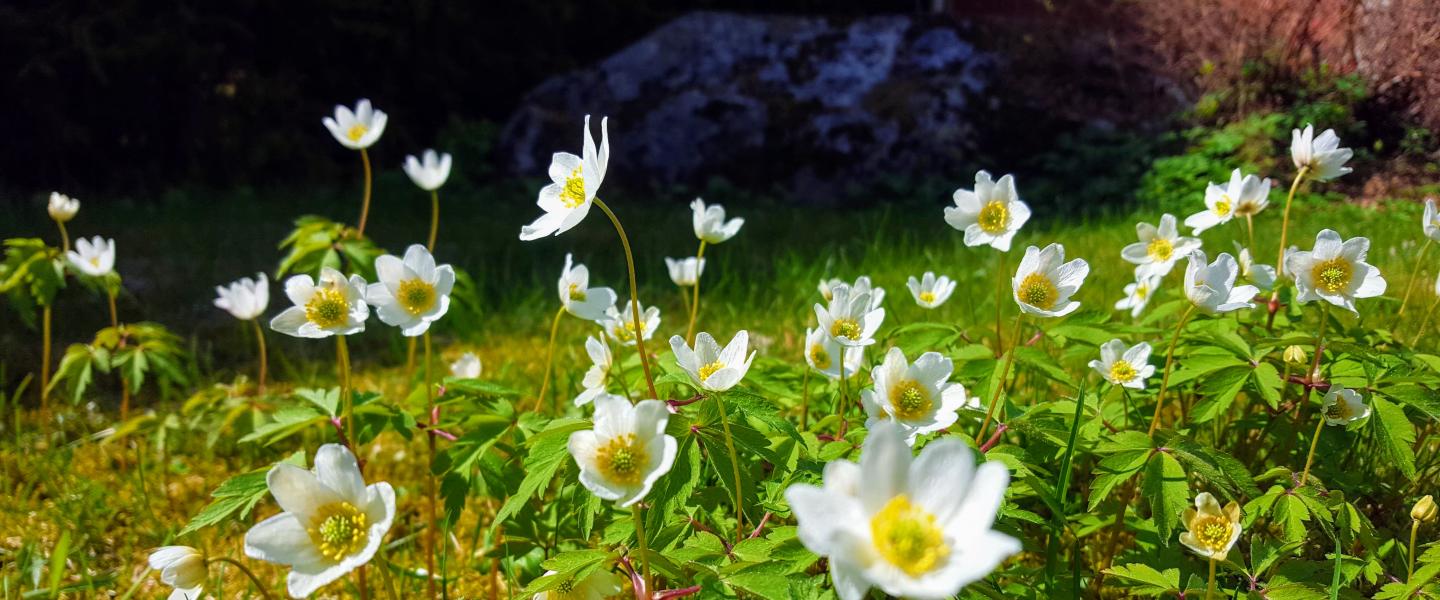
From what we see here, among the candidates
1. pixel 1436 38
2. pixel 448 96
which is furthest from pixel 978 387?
pixel 448 96

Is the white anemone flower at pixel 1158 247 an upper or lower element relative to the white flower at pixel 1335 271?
lower

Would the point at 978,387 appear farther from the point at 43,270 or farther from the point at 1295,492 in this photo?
the point at 43,270

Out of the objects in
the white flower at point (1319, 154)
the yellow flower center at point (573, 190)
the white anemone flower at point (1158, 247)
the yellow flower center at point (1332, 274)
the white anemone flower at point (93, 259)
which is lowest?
the white anemone flower at point (93, 259)

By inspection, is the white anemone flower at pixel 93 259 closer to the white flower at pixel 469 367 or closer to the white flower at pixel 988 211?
the white flower at pixel 469 367

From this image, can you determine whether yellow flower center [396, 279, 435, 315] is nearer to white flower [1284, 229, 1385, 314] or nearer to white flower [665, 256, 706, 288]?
white flower [665, 256, 706, 288]

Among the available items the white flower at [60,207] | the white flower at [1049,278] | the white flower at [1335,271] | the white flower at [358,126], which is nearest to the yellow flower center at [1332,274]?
the white flower at [1335,271]

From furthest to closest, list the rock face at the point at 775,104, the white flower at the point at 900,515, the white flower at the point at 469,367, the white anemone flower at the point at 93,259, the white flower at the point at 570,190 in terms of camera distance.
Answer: the rock face at the point at 775,104 < the white anemone flower at the point at 93,259 < the white flower at the point at 469,367 < the white flower at the point at 570,190 < the white flower at the point at 900,515

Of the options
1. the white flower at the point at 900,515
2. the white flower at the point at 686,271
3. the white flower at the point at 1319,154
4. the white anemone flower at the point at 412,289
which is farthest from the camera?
the white flower at the point at 686,271
